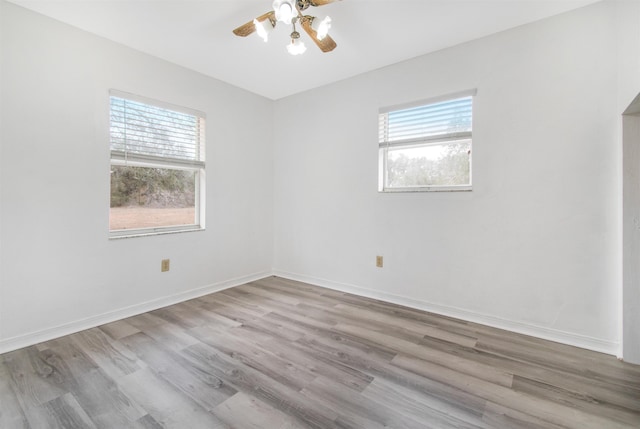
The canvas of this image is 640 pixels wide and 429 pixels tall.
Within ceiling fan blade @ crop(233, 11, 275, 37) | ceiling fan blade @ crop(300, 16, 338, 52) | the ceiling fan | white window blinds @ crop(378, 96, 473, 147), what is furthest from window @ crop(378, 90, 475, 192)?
ceiling fan blade @ crop(233, 11, 275, 37)

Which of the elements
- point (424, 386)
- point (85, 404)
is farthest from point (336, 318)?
point (85, 404)

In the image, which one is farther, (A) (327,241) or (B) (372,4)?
(A) (327,241)

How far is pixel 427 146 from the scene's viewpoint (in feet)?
9.41

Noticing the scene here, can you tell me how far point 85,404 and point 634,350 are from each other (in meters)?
3.29

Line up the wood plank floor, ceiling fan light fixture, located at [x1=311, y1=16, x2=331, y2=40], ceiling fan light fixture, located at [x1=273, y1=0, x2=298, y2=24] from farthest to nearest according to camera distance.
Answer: ceiling fan light fixture, located at [x1=311, y1=16, x2=331, y2=40]
ceiling fan light fixture, located at [x1=273, y1=0, x2=298, y2=24]
the wood plank floor

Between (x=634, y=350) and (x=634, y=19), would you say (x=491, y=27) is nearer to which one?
(x=634, y=19)

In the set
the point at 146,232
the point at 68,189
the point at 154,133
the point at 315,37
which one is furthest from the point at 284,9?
the point at 146,232

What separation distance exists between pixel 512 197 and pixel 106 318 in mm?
3551

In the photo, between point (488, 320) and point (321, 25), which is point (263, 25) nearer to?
point (321, 25)

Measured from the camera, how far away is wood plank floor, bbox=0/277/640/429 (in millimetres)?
1453

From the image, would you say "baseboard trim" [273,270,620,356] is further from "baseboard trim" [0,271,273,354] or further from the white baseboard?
"baseboard trim" [0,271,273,354]

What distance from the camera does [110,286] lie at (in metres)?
2.56

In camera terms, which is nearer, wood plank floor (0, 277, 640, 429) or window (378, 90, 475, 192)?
wood plank floor (0, 277, 640, 429)

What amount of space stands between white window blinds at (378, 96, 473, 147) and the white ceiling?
499 mm
